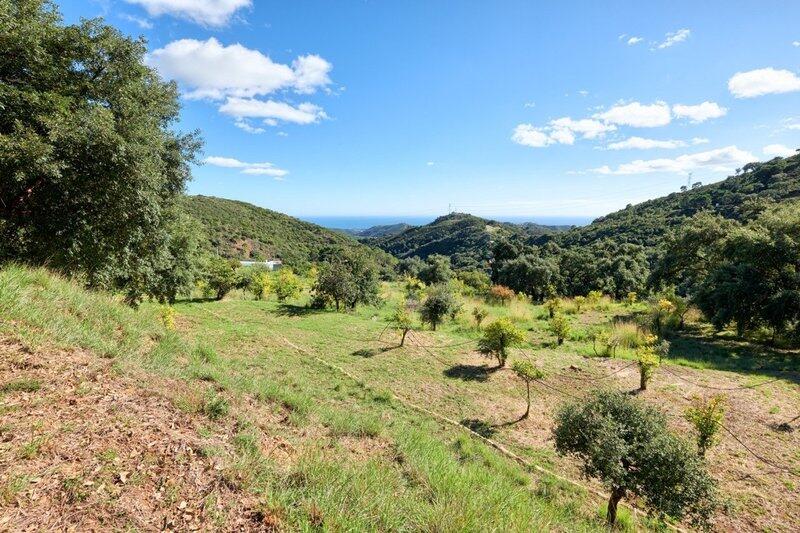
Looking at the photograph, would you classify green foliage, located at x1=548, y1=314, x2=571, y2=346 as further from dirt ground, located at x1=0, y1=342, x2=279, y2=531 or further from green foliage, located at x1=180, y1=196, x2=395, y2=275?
green foliage, located at x1=180, y1=196, x2=395, y2=275

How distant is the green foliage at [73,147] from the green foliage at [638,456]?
10834 millimetres

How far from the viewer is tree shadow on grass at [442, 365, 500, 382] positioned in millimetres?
12383

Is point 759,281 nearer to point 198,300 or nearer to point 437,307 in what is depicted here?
point 437,307

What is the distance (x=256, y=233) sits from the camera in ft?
260

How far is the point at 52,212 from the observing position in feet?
Answer: 26.5

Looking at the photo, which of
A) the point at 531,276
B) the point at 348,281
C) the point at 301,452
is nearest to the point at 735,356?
the point at 301,452

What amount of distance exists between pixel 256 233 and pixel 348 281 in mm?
62822

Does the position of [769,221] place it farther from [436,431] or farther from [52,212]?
[52,212]

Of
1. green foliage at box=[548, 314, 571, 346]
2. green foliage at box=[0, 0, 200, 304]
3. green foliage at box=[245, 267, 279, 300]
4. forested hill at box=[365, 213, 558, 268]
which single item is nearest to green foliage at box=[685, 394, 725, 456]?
green foliage at box=[548, 314, 571, 346]

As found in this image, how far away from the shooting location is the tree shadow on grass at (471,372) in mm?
12383

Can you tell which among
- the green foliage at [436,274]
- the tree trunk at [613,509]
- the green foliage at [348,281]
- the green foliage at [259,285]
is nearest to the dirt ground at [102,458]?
the tree trunk at [613,509]

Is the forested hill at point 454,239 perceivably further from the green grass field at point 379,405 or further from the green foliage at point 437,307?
the green grass field at point 379,405

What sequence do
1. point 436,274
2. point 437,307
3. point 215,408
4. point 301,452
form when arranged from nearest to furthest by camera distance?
point 301,452, point 215,408, point 437,307, point 436,274

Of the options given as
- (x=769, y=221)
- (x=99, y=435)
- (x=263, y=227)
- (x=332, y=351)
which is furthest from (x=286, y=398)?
(x=263, y=227)
